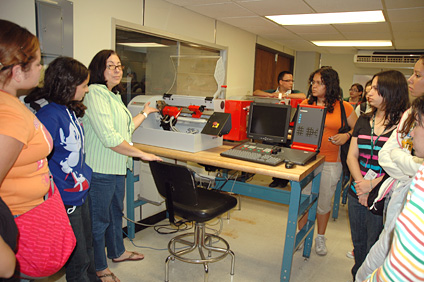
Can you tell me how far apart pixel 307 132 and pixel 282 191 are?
480mm

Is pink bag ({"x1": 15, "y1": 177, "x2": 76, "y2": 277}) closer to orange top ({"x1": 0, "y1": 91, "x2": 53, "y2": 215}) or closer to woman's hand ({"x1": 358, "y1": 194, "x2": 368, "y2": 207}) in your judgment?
orange top ({"x1": 0, "y1": 91, "x2": 53, "y2": 215})

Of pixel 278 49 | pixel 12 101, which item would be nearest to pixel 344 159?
pixel 12 101

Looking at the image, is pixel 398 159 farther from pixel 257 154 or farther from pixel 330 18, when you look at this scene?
pixel 330 18

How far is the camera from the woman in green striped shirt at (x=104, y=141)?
71.8 inches

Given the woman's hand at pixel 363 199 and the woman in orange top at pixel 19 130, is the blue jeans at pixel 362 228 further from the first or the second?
the woman in orange top at pixel 19 130

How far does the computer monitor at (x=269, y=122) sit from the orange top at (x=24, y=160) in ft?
4.97

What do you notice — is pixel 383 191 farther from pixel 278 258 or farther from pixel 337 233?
pixel 337 233

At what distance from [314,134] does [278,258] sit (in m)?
1.12

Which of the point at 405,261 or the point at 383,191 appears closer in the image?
the point at 405,261

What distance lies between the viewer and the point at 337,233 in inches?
122

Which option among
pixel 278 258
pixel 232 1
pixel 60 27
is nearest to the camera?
pixel 60 27

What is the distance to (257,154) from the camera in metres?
2.10

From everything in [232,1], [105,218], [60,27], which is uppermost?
[232,1]

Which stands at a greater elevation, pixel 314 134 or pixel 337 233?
pixel 314 134
